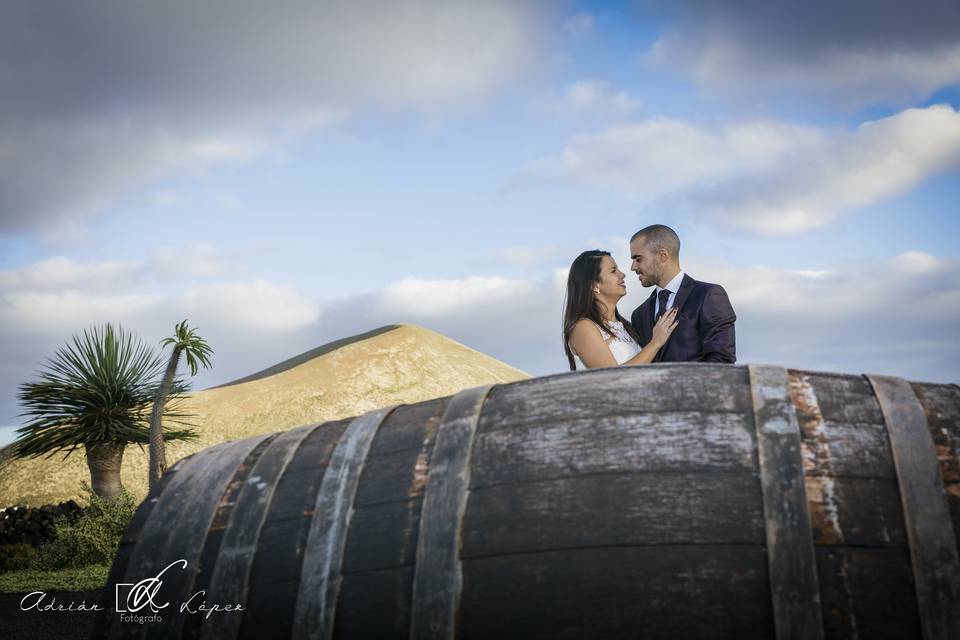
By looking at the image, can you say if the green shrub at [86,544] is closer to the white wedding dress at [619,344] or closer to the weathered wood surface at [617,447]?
the white wedding dress at [619,344]

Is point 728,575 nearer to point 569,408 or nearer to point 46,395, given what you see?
point 569,408

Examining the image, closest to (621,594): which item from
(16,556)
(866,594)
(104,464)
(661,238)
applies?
(866,594)

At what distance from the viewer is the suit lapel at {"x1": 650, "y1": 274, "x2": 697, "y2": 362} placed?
214 inches

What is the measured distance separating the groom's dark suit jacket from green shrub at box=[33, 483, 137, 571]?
30.9 feet

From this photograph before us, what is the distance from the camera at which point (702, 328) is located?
5359 mm

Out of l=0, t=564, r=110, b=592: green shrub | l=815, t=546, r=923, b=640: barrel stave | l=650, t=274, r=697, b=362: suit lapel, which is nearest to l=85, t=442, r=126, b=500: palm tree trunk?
l=0, t=564, r=110, b=592: green shrub

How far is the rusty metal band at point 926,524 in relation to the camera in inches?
82.8

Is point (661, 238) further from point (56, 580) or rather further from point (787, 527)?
point (56, 580)

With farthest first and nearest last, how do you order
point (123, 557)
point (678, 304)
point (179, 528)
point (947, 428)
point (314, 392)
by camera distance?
1. point (314, 392)
2. point (678, 304)
3. point (123, 557)
4. point (179, 528)
5. point (947, 428)

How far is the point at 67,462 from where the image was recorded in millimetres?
23344

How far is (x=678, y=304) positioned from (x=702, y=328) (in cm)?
26

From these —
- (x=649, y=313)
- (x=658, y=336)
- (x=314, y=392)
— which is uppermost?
(x=314, y=392)

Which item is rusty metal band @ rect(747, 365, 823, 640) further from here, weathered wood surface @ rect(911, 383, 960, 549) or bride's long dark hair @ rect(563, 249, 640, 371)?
bride's long dark hair @ rect(563, 249, 640, 371)

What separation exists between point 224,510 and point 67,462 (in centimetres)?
2364
